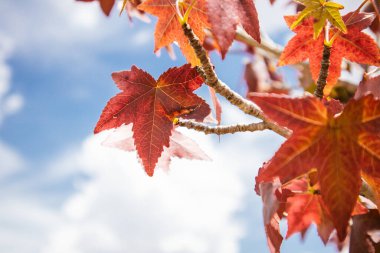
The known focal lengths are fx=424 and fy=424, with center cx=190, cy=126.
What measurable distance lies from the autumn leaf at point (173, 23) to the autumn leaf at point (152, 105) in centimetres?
8

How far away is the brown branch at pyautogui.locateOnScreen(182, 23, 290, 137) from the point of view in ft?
2.79

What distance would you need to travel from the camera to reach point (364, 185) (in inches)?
34.3

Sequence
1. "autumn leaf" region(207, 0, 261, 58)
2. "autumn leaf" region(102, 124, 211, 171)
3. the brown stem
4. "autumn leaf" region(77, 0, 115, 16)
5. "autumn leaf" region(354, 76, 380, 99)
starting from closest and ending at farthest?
1. "autumn leaf" region(207, 0, 261, 58)
2. "autumn leaf" region(354, 76, 380, 99)
3. the brown stem
4. "autumn leaf" region(102, 124, 211, 171)
5. "autumn leaf" region(77, 0, 115, 16)

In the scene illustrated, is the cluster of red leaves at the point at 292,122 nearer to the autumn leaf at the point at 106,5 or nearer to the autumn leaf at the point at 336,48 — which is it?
the autumn leaf at the point at 336,48

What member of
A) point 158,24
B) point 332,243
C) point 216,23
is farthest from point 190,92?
point 332,243

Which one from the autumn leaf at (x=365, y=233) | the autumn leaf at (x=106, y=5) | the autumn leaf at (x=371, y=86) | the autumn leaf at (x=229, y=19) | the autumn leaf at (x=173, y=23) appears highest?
the autumn leaf at (x=106, y=5)

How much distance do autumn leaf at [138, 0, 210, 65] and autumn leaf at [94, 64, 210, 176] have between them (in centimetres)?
8

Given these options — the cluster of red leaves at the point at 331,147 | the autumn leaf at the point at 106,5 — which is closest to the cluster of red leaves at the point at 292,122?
the cluster of red leaves at the point at 331,147

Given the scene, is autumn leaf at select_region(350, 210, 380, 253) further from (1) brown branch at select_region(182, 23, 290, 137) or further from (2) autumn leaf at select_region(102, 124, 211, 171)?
(2) autumn leaf at select_region(102, 124, 211, 171)

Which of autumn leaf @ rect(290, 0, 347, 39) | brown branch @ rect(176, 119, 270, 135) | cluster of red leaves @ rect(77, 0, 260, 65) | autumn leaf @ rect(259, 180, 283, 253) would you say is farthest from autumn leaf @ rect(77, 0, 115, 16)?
autumn leaf @ rect(259, 180, 283, 253)

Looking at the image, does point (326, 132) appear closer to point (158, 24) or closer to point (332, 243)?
point (158, 24)

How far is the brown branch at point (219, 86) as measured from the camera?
852 millimetres

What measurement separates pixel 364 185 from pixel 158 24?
23.7 inches

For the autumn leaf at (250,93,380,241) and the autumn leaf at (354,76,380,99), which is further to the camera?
the autumn leaf at (354,76,380,99)
